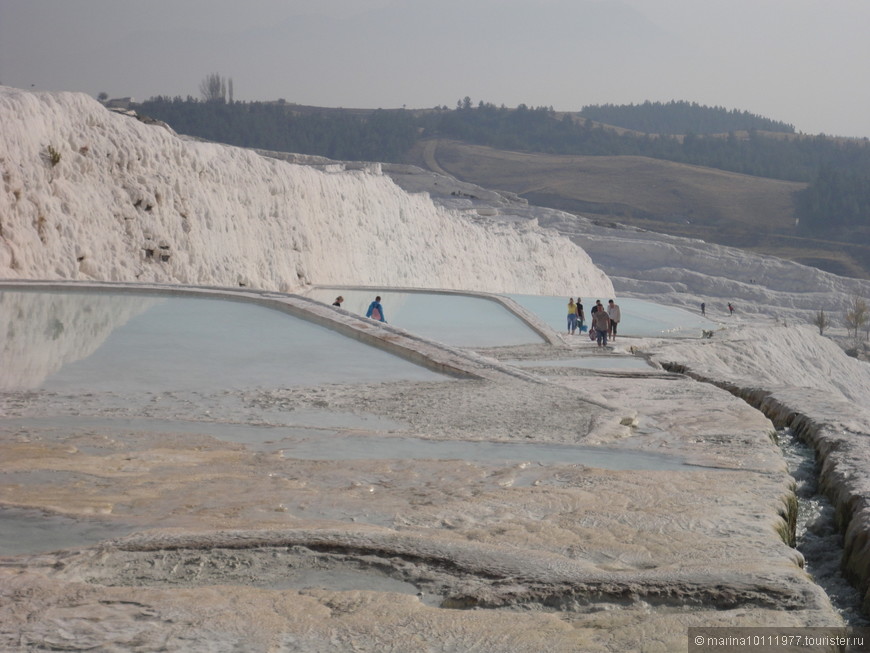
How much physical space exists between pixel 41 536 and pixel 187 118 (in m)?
111

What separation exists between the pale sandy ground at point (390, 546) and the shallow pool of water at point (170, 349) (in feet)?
2.77

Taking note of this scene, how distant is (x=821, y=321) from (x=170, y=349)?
4026cm

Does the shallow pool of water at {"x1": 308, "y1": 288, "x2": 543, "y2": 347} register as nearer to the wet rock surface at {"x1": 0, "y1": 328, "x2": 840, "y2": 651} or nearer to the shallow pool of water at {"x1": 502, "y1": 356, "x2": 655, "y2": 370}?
the shallow pool of water at {"x1": 502, "y1": 356, "x2": 655, "y2": 370}

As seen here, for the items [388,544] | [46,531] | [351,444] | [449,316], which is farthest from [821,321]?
[46,531]

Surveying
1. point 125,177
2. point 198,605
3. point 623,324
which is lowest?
point 623,324

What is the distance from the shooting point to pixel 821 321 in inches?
1692

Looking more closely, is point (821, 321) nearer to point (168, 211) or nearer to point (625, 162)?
point (168, 211)

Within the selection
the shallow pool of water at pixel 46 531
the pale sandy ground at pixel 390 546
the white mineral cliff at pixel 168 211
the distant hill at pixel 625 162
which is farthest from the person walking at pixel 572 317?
the distant hill at pixel 625 162

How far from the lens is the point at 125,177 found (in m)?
15.6

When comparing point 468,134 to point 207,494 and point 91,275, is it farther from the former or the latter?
point 207,494

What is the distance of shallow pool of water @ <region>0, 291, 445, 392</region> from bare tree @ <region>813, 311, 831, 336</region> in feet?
121

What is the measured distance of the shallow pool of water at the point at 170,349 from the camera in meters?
6.71

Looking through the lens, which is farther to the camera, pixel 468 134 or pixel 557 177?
pixel 468 134

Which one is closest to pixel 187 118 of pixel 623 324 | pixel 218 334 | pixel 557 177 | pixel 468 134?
pixel 468 134
